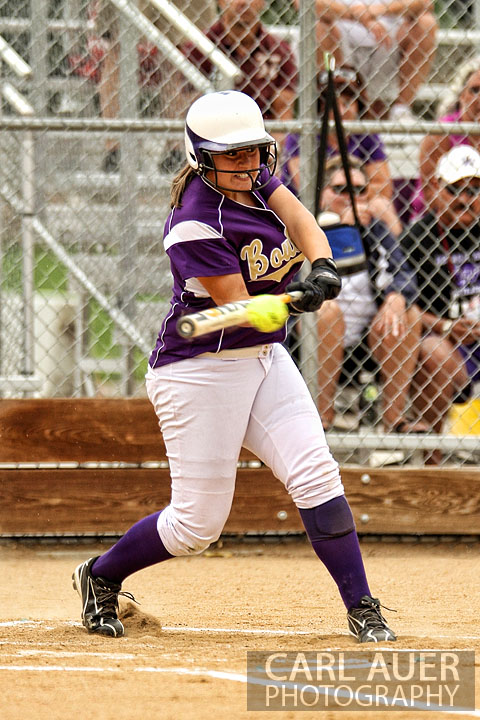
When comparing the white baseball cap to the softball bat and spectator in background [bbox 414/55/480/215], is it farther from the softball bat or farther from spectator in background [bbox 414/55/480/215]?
the softball bat

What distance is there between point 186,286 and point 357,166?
8.26 ft

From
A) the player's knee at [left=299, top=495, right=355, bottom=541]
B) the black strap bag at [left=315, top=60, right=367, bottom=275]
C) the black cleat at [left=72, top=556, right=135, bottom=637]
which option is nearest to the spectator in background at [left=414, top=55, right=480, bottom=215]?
the black strap bag at [left=315, top=60, right=367, bottom=275]

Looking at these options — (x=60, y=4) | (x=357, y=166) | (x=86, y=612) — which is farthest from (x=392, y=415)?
(x=60, y=4)

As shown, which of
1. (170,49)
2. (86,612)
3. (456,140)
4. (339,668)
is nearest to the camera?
(339,668)

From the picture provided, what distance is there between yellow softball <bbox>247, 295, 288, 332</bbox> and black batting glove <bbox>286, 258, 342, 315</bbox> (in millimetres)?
112

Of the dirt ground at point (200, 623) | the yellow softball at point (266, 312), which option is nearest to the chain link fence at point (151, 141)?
the dirt ground at point (200, 623)

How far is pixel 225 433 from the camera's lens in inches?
139

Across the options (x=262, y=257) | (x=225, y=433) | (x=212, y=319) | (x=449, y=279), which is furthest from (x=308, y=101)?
(x=212, y=319)

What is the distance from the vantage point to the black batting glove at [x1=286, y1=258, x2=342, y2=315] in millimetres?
3248

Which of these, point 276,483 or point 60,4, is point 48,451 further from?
point 60,4

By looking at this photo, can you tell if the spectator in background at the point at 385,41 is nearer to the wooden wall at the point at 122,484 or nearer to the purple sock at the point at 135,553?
the wooden wall at the point at 122,484

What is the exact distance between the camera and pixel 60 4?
18.6 feet

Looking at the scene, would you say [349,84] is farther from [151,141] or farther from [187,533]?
[187,533]

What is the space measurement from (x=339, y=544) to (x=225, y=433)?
548 millimetres
